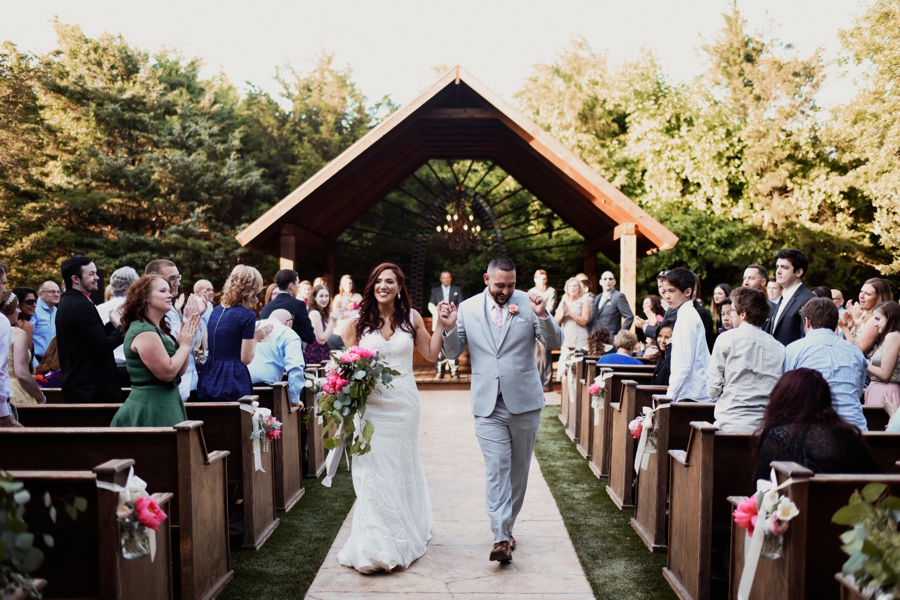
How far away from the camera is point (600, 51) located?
3447 cm

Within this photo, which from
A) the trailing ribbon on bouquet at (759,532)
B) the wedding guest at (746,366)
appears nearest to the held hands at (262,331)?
the wedding guest at (746,366)

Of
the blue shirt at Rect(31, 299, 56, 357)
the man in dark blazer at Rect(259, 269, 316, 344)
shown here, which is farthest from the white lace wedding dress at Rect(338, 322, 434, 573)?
the blue shirt at Rect(31, 299, 56, 357)

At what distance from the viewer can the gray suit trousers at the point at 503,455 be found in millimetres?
5062

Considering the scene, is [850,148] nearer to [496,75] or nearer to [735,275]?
[735,275]

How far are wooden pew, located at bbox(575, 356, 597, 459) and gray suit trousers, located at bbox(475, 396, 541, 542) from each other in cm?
329

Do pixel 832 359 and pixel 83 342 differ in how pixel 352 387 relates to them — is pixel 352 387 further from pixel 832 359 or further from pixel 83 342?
pixel 832 359

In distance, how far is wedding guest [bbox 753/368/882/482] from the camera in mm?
3596

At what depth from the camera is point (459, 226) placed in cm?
1725

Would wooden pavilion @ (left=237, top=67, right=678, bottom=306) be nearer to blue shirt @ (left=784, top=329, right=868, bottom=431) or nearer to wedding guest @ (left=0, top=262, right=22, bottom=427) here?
wedding guest @ (left=0, top=262, right=22, bottom=427)

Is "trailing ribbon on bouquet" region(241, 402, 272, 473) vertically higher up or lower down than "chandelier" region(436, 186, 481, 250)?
lower down

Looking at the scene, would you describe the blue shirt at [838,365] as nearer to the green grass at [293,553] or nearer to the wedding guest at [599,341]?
the green grass at [293,553]

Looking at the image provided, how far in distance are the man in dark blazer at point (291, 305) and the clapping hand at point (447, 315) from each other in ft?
9.34

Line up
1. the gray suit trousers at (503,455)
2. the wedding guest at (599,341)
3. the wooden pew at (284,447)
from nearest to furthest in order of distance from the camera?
the gray suit trousers at (503,455) → the wooden pew at (284,447) → the wedding guest at (599,341)

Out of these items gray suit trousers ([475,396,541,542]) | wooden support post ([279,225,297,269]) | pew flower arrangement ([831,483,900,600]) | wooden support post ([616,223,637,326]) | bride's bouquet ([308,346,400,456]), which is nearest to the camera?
pew flower arrangement ([831,483,900,600])
